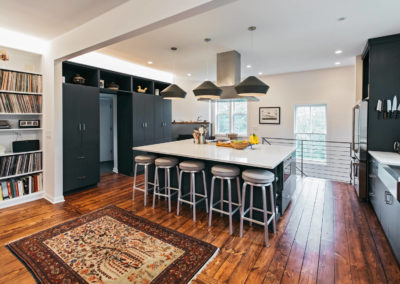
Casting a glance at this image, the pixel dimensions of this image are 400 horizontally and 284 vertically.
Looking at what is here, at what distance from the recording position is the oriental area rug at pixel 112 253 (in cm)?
184

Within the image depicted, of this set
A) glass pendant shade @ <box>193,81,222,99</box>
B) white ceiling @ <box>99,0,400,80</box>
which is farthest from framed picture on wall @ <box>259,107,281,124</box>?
glass pendant shade @ <box>193,81,222,99</box>

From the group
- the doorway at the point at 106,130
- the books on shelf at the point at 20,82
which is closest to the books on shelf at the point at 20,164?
the books on shelf at the point at 20,82

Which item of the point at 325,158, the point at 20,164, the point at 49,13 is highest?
the point at 49,13

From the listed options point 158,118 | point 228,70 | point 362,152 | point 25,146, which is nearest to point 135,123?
point 158,118

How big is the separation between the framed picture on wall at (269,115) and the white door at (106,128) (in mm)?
4650

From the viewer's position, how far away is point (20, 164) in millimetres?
3453

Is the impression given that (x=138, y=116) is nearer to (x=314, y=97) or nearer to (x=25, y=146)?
(x=25, y=146)

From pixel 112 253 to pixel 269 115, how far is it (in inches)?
218

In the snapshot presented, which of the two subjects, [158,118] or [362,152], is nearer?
[362,152]

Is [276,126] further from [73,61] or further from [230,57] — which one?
[73,61]

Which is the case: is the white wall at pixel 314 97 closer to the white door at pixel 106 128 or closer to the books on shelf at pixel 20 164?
the white door at pixel 106 128

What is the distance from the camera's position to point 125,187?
4.32 metres

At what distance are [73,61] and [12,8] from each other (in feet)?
5.02

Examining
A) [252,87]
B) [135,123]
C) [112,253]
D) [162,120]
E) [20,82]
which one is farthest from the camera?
[162,120]
